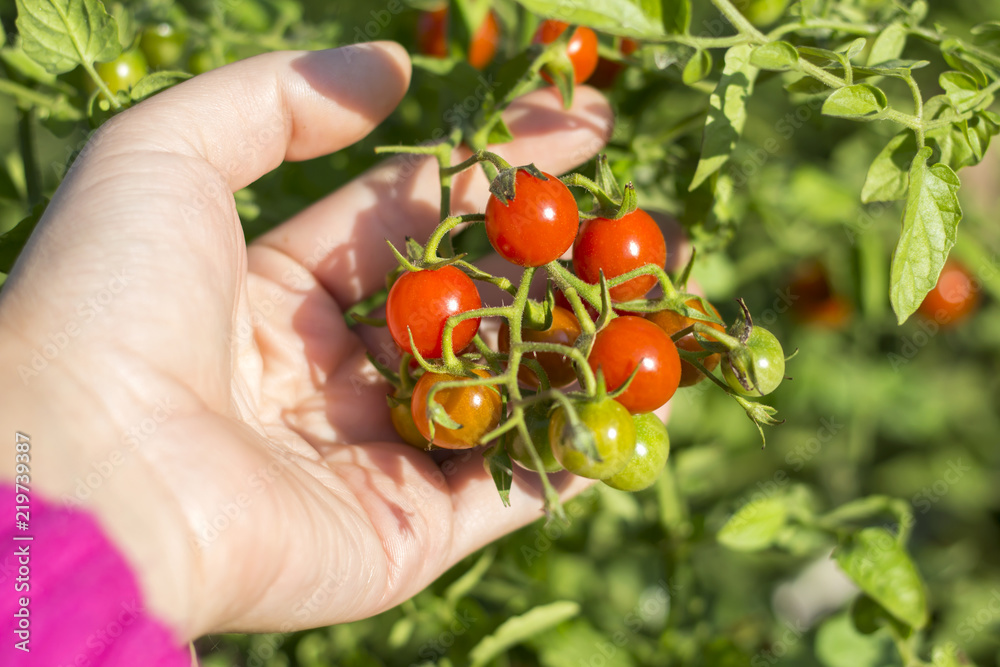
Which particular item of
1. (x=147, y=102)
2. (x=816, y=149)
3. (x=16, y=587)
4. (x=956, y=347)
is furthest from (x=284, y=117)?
(x=956, y=347)

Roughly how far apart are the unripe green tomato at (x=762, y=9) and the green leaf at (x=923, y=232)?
478 millimetres

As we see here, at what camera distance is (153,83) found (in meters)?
1.47

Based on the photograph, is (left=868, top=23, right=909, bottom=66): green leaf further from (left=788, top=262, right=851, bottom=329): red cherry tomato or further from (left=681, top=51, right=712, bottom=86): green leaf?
(left=788, top=262, right=851, bottom=329): red cherry tomato

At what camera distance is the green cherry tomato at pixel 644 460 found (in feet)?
3.97

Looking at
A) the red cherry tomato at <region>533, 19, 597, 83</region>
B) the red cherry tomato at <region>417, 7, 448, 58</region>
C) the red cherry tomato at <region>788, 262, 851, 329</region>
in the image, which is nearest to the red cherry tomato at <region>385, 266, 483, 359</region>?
the red cherry tomato at <region>533, 19, 597, 83</region>

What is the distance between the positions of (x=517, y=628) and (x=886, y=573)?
742 mm

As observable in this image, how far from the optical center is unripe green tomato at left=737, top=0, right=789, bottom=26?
1.42 metres

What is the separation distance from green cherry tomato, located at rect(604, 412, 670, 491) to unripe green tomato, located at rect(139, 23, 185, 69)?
140 centimetres

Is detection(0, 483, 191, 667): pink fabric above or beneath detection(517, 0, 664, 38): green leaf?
beneath

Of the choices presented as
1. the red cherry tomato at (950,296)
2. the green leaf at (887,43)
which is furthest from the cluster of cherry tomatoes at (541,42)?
the red cherry tomato at (950,296)

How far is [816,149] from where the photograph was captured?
2467 mm

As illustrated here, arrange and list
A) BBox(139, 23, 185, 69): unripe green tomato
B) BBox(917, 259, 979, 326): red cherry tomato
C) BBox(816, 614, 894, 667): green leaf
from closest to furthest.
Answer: BBox(139, 23, 185, 69): unripe green tomato → BBox(816, 614, 894, 667): green leaf → BBox(917, 259, 979, 326): red cherry tomato

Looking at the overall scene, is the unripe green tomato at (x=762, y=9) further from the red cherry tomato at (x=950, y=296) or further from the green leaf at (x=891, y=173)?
the red cherry tomato at (x=950, y=296)

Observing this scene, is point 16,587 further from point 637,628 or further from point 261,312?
point 637,628
